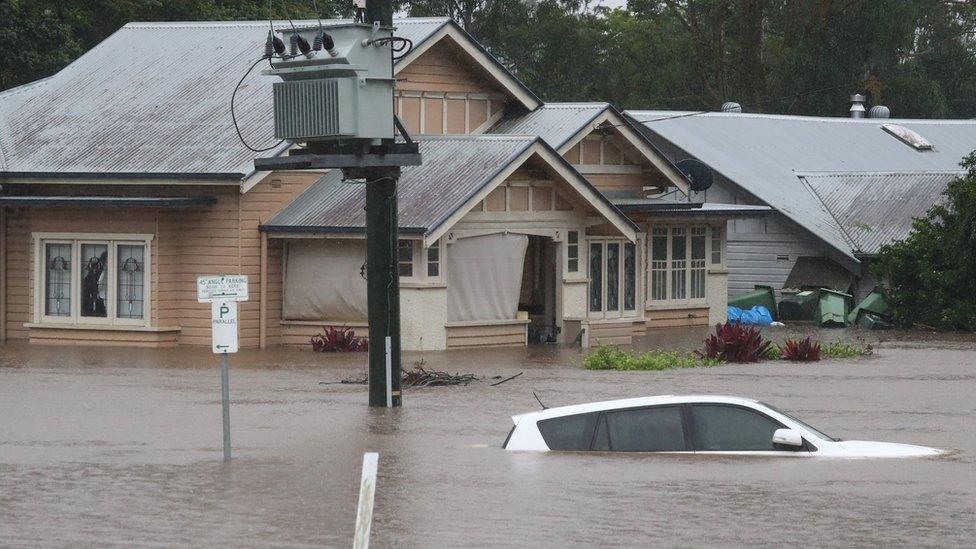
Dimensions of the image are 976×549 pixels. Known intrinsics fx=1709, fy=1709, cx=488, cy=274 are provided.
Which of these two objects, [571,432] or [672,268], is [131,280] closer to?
[672,268]

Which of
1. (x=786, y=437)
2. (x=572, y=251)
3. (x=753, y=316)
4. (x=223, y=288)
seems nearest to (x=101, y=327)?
(x=572, y=251)

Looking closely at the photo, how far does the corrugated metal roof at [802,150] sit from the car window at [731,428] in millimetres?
27271

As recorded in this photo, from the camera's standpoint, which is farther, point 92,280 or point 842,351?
point 92,280

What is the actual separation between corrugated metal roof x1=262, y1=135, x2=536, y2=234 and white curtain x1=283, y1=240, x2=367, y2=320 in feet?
1.78

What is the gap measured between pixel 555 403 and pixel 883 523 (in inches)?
360

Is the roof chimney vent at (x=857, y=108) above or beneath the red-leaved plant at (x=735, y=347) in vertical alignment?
above

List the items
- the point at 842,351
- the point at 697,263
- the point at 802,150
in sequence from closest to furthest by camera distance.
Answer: the point at 842,351, the point at 697,263, the point at 802,150

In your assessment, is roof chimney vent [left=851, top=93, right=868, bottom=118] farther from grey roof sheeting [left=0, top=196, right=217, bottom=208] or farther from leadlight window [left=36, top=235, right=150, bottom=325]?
leadlight window [left=36, top=235, right=150, bottom=325]

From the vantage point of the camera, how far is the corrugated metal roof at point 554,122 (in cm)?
3428

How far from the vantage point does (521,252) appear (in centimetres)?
3195

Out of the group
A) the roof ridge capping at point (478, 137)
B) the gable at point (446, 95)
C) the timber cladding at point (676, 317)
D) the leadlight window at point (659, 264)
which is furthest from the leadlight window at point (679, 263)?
the roof ridge capping at point (478, 137)

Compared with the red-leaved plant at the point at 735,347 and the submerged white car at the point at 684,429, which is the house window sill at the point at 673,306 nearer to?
the red-leaved plant at the point at 735,347

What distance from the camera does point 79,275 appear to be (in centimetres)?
3206

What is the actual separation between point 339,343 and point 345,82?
33.7 feet
